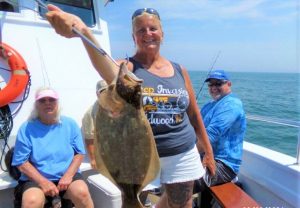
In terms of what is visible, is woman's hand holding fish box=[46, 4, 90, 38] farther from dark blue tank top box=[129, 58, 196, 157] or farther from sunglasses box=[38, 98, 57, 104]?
sunglasses box=[38, 98, 57, 104]

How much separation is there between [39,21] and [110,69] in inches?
123

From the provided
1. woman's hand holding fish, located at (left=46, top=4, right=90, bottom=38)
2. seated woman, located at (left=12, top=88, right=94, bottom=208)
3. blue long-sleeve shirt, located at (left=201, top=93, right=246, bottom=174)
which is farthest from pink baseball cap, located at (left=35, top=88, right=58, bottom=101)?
woman's hand holding fish, located at (left=46, top=4, right=90, bottom=38)

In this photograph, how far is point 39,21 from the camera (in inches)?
182

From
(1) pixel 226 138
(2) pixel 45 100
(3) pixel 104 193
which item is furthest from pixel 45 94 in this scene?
(1) pixel 226 138

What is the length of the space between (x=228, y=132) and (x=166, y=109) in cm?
157

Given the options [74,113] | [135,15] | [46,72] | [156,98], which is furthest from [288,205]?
[46,72]

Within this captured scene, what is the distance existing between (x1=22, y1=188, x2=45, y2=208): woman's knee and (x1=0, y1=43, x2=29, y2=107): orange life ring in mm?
1230

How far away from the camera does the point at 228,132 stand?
379 centimetres

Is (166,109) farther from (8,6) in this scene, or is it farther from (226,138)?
(8,6)

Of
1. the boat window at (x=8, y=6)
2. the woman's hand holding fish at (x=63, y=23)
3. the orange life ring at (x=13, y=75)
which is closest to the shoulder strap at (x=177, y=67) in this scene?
the woman's hand holding fish at (x=63, y=23)

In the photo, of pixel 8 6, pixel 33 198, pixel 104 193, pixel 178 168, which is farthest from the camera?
pixel 8 6

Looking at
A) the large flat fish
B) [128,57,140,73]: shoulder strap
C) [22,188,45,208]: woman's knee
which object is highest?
[128,57,140,73]: shoulder strap

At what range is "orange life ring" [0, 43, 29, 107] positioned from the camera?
403 cm

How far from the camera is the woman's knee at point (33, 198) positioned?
3.25 metres
